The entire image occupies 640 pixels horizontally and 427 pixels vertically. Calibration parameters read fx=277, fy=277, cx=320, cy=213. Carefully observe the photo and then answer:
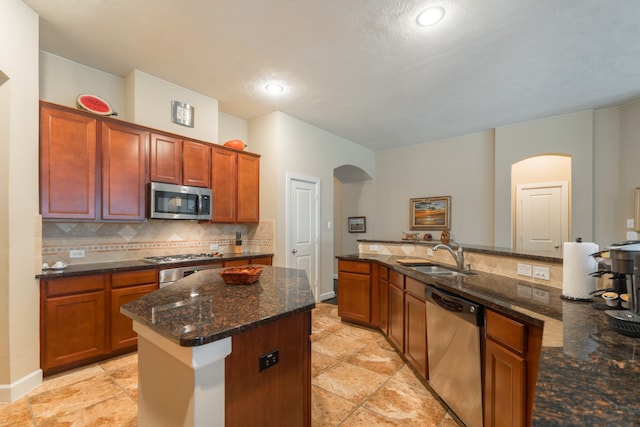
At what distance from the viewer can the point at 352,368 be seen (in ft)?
8.27

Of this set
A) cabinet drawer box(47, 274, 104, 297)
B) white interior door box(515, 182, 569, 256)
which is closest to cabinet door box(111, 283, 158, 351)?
cabinet drawer box(47, 274, 104, 297)

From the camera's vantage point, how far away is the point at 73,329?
2.37 m

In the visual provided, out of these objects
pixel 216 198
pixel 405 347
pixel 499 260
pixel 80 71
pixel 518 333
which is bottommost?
pixel 405 347

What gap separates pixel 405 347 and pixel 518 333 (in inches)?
56.9

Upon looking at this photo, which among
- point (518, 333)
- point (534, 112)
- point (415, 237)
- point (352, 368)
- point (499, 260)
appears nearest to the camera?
point (518, 333)

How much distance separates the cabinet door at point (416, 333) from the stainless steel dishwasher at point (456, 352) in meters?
0.10

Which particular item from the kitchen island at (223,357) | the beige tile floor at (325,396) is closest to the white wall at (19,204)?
the beige tile floor at (325,396)

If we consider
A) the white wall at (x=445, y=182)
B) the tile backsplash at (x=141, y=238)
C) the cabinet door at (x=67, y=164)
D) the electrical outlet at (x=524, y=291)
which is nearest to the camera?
the electrical outlet at (x=524, y=291)

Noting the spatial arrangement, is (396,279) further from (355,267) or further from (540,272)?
(540,272)

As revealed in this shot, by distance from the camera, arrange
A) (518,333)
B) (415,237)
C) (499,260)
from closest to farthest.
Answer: (518,333) → (499,260) → (415,237)

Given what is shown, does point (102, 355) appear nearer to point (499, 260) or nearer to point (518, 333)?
point (518, 333)

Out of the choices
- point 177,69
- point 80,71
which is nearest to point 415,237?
point 177,69

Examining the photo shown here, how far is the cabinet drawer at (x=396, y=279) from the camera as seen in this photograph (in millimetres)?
2679

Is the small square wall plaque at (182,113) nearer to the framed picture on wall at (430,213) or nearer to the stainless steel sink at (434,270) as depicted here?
the stainless steel sink at (434,270)
